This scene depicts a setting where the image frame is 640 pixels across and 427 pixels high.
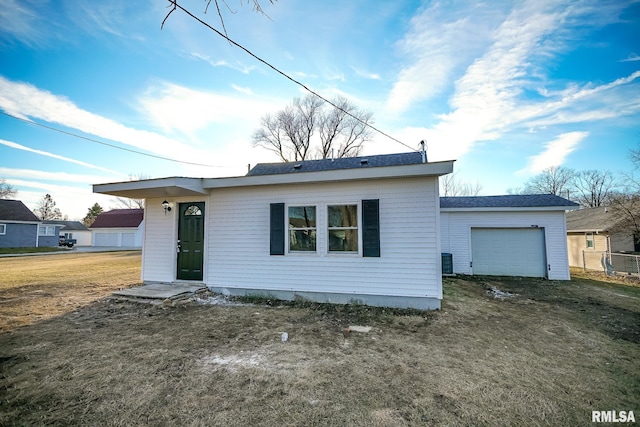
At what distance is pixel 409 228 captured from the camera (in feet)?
18.3

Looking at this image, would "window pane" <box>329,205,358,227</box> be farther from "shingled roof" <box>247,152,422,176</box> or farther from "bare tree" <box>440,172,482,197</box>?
"bare tree" <box>440,172,482,197</box>

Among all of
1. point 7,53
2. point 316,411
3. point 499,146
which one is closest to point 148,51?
point 7,53

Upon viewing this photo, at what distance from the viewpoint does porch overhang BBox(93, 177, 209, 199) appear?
6.30 m

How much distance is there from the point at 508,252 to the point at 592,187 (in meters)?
29.6

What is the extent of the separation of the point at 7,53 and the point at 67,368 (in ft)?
Answer: 27.8

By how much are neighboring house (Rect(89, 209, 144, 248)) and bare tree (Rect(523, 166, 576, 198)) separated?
4576 centimetres

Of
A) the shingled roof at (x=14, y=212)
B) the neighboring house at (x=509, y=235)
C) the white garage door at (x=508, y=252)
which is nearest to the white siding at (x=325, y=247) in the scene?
the neighboring house at (x=509, y=235)

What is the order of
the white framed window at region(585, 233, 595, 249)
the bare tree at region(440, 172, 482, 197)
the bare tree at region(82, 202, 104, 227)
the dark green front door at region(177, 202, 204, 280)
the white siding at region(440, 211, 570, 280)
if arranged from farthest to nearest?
the bare tree at region(82, 202, 104, 227) → the bare tree at region(440, 172, 482, 197) → the white framed window at region(585, 233, 595, 249) → the white siding at region(440, 211, 570, 280) → the dark green front door at region(177, 202, 204, 280)

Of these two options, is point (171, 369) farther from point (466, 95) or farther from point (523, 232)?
point (523, 232)

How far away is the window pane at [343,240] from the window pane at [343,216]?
16cm

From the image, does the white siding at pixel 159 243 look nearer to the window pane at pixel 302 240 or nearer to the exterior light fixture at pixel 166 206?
the exterior light fixture at pixel 166 206

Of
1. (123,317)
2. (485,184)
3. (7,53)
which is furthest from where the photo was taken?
(485,184)
